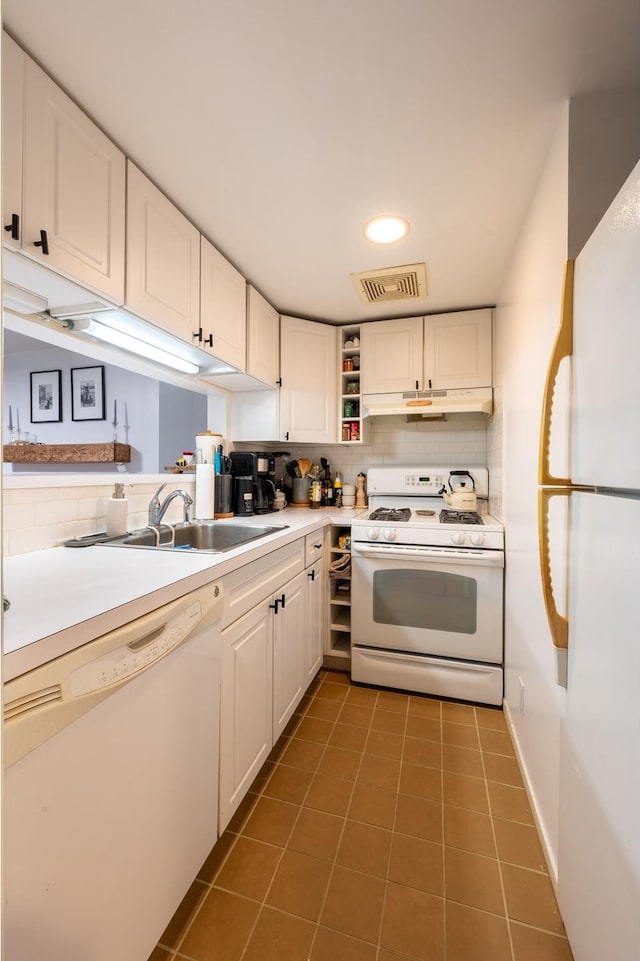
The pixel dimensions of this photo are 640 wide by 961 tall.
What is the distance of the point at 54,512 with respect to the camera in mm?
1478

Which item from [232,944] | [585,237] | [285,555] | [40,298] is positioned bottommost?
[232,944]

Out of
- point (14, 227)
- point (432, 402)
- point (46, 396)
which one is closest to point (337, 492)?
point (432, 402)

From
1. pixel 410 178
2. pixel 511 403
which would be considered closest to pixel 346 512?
pixel 511 403

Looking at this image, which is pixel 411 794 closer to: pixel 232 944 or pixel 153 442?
pixel 232 944

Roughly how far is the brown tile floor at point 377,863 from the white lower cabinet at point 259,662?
0.47 ft

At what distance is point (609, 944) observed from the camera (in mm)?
853

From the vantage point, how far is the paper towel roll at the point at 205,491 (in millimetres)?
2141

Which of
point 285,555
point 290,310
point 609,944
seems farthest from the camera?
point 290,310

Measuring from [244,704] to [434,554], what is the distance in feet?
3.80

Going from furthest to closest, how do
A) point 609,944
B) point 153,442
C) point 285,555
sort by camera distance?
point 153,442 < point 285,555 < point 609,944

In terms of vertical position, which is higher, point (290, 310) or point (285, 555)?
point (290, 310)

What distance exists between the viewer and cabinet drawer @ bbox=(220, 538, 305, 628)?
1.34 metres

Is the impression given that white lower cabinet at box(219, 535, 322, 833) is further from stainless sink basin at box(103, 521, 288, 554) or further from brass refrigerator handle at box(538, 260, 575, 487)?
brass refrigerator handle at box(538, 260, 575, 487)

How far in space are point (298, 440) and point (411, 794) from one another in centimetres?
187
